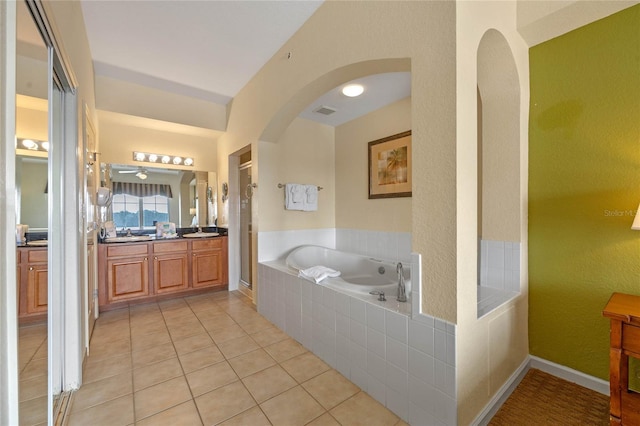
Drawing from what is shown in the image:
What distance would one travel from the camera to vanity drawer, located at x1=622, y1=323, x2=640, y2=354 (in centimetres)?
125

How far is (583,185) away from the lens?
69.4 inches

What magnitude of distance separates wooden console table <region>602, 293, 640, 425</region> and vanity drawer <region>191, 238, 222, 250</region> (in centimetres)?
389

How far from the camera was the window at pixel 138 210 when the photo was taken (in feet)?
11.8

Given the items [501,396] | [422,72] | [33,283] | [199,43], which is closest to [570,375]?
[501,396]

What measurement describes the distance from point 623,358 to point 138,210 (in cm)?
Answer: 482

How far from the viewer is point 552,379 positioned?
1838 millimetres

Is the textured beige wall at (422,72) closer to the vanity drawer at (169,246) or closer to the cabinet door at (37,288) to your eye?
the cabinet door at (37,288)

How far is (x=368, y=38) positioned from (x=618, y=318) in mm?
2078

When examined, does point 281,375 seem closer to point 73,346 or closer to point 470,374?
point 470,374

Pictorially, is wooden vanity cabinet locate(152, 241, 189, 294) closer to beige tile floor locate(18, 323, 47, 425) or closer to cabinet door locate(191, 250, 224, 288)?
cabinet door locate(191, 250, 224, 288)

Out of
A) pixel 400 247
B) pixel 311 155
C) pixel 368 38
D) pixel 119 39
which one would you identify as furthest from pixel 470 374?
pixel 119 39

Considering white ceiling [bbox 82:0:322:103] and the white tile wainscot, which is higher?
white ceiling [bbox 82:0:322:103]

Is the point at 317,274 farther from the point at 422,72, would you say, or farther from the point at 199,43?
the point at 199,43

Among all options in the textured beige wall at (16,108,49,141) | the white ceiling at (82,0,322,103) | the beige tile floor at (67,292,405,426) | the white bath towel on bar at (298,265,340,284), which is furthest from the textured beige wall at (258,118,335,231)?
the textured beige wall at (16,108,49,141)
